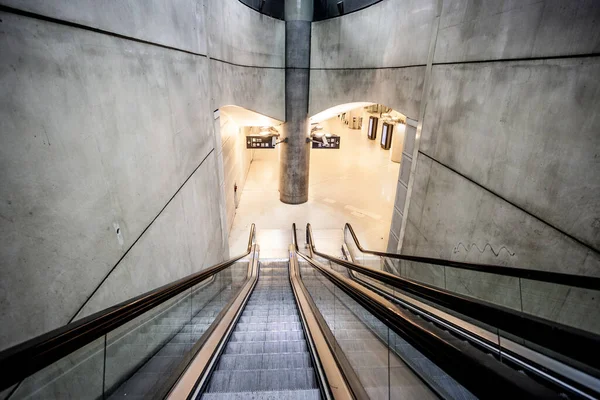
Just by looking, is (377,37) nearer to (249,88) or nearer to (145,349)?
(249,88)

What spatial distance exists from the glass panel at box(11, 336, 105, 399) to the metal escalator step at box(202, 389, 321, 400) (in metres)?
0.68

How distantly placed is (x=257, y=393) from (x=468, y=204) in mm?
3397

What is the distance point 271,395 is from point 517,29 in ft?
13.5

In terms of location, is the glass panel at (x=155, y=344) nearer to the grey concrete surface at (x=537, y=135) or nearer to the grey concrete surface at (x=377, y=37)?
the grey concrete surface at (x=537, y=135)

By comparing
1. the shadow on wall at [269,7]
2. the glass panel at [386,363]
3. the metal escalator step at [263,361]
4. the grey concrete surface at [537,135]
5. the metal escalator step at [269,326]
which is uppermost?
the shadow on wall at [269,7]

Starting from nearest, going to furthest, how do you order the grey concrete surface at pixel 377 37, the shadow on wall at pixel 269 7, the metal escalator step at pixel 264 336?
the metal escalator step at pixel 264 336, the grey concrete surface at pixel 377 37, the shadow on wall at pixel 269 7

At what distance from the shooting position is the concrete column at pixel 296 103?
8.99m

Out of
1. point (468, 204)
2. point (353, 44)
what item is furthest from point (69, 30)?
point (353, 44)

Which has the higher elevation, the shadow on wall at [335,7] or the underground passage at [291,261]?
the shadow on wall at [335,7]

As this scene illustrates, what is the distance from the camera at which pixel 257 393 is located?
6.42 ft

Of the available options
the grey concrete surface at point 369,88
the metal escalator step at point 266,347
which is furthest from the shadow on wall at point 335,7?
the metal escalator step at point 266,347

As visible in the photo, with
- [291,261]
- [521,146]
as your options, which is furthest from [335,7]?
[521,146]

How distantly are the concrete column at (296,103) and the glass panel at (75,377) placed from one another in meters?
9.18

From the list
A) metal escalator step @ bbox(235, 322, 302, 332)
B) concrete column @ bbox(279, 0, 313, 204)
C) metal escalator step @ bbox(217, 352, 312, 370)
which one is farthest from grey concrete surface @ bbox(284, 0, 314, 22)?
metal escalator step @ bbox(217, 352, 312, 370)
